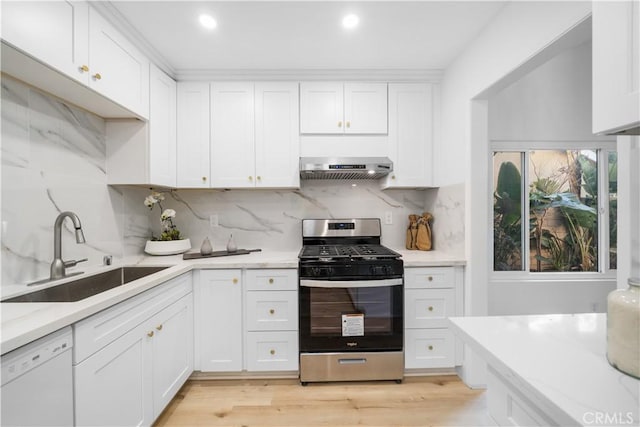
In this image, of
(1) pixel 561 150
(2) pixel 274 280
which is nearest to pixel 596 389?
(2) pixel 274 280

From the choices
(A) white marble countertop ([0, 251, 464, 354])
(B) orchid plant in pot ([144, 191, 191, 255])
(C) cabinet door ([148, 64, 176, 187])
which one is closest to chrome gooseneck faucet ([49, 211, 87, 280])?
(A) white marble countertop ([0, 251, 464, 354])

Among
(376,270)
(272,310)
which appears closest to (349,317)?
(376,270)

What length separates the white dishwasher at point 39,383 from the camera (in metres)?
0.85

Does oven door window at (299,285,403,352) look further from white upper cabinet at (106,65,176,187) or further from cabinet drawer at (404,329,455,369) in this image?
white upper cabinet at (106,65,176,187)

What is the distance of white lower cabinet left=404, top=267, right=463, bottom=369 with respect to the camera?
2.16 meters

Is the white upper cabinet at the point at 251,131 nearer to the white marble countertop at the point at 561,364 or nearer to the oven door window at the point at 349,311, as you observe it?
the oven door window at the point at 349,311

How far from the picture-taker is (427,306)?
2168mm

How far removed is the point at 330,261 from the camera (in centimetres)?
209

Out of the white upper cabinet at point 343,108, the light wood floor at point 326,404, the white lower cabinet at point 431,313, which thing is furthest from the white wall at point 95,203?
the light wood floor at point 326,404

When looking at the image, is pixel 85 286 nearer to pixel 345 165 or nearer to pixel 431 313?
pixel 345 165

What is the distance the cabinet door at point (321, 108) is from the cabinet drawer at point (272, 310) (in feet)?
4.49

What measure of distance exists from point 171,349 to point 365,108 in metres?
2.30

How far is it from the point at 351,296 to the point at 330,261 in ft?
0.97

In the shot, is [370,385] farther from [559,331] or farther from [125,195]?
[125,195]
